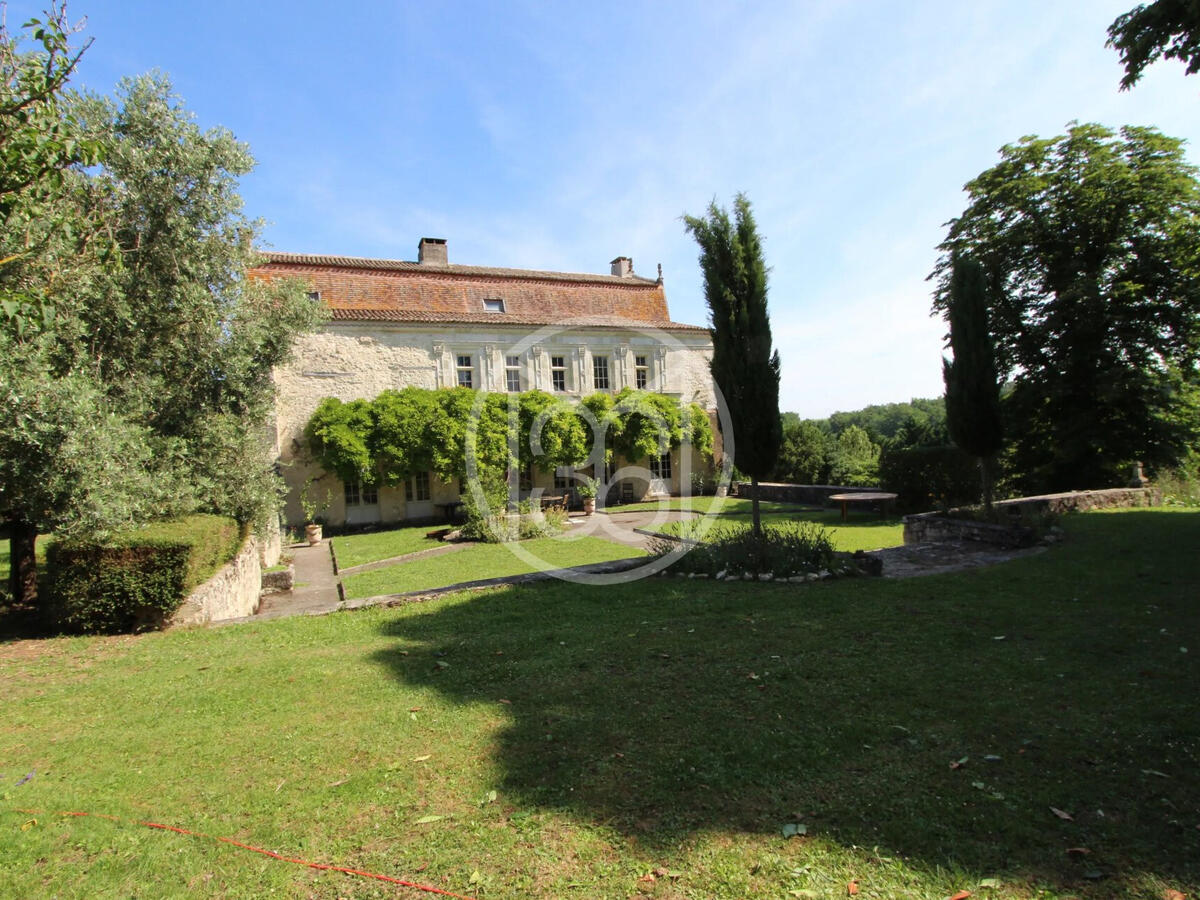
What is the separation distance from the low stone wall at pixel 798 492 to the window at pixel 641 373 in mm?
6209

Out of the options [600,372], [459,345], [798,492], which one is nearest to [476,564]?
[459,345]

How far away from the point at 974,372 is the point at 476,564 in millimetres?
10574

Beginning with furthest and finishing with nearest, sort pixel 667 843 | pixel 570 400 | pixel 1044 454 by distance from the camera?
1. pixel 570 400
2. pixel 1044 454
3. pixel 667 843

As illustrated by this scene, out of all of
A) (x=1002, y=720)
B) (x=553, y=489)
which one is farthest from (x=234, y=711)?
(x=553, y=489)

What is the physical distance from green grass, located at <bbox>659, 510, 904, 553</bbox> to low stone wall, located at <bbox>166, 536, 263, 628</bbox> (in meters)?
8.05

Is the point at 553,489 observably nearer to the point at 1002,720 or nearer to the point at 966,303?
the point at 966,303

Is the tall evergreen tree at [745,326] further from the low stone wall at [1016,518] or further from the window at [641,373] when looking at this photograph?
the window at [641,373]

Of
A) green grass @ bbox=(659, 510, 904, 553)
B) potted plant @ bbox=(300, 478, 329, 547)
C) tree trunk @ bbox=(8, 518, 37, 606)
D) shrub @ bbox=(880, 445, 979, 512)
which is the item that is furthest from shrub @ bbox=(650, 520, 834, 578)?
potted plant @ bbox=(300, 478, 329, 547)

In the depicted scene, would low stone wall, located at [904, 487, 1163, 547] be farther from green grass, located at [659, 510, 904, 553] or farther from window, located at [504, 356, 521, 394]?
window, located at [504, 356, 521, 394]

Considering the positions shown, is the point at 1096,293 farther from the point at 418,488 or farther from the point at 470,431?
the point at 418,488

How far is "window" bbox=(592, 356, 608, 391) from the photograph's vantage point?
26969 mm

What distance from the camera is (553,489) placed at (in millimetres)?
25391

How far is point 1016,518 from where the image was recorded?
469 inches

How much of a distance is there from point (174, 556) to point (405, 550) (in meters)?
8.39
